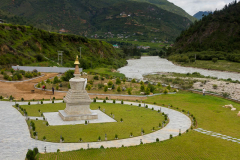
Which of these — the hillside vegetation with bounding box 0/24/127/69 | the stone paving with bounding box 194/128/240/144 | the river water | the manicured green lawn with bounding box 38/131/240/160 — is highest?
the hillside vegetation with bounding box 0/24/127/69

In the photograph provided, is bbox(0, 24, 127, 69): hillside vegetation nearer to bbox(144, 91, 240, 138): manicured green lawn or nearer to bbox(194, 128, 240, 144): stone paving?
bbox(144, 91, 240, 138): manicured green lawn

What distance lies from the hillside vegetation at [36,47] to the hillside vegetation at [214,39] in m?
39.9

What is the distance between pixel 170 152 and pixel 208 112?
11.7 meters

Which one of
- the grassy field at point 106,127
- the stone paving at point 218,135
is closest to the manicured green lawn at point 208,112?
the stone paving at point 218,135

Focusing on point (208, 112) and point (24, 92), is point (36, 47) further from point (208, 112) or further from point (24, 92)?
point (208, 112)

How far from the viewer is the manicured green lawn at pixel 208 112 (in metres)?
17.8

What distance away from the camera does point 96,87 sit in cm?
3788

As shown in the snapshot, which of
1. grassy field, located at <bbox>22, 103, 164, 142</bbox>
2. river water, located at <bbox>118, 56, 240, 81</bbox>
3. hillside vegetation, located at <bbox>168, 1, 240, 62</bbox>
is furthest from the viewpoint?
hillside vegetation, located at <bbox>168, 1, 240, 62</bbox>

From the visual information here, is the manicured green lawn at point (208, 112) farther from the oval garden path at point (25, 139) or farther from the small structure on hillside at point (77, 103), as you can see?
the small structure on hillside at point (77, 103)

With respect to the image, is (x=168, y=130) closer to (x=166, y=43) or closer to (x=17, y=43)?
(x=17, y=43)

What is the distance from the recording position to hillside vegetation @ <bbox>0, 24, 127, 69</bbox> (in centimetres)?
5709

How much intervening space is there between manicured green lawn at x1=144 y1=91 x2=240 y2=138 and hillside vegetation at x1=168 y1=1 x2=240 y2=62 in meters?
59.2

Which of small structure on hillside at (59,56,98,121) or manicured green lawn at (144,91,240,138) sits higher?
small structure on hillside at (59,56,98,121)

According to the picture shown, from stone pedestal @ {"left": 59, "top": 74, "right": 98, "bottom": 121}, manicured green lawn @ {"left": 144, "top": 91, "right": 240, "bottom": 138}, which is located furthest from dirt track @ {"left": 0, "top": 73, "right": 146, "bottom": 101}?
stone pedestal @ {"left": 59, "top": 74, "right": 98, "bottom": 121}
